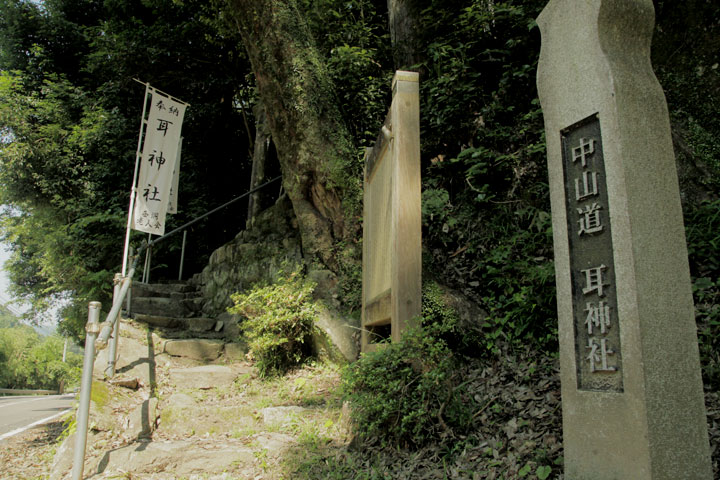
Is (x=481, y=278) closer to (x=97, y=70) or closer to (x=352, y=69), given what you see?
(x=352, y=69)

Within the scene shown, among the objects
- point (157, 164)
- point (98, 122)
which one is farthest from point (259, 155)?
point (98, 122)

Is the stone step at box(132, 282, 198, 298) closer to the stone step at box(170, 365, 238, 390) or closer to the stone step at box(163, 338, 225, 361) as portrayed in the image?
the stone step at box(163, 338, 225, 361)

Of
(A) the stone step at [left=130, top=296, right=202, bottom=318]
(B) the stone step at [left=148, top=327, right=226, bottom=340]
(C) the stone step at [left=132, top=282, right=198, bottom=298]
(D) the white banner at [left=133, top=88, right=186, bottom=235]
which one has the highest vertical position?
(D) the white banner at [left=133, top=88, right=186, bottom=235]

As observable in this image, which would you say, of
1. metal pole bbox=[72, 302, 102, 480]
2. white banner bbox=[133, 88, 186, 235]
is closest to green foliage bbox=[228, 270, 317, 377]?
metal pole bbox=[72, 302, 102, 480]

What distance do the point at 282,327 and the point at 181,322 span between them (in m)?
2.54

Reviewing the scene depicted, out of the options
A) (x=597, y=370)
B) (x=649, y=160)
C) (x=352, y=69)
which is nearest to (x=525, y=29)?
(x=352, y=69)

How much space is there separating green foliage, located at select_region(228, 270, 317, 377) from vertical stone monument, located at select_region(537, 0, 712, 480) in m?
3.61

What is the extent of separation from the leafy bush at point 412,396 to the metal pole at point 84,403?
1.85 m

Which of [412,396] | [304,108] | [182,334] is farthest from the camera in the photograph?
[182,334]

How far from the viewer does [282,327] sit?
522 cm

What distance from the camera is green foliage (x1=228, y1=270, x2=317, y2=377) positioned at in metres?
5.18

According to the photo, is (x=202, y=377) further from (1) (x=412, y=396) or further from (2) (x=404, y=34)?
(2) (x=404, y=34)

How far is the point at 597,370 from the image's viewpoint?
1854 millimetres

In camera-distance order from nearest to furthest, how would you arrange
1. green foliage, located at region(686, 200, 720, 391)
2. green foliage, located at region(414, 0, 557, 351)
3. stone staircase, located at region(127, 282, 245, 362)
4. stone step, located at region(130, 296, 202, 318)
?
green foliage, located at region(686, 200, 720, 391) → green foliage, located at region(414, 0, 557, 351) → stone staircase, located at region(127, 282, 245, 362) → stone step, located at region(130, 296, 202, 318)
